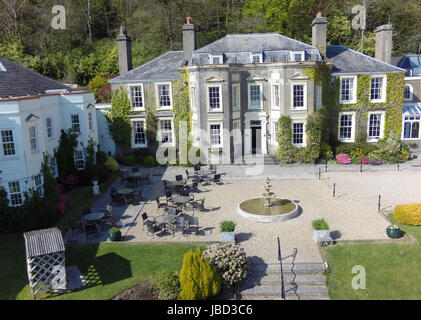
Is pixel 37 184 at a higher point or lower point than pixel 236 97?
lower

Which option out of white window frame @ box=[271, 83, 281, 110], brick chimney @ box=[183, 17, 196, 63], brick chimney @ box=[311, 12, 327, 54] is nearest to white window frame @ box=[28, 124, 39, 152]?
brick chimney @ box=[183, 17, 196, 63]

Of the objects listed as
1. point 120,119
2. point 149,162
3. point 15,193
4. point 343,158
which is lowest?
point 149,162

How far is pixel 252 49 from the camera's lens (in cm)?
3334

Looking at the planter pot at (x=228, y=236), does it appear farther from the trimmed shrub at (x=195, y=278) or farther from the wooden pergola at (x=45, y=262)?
the wooden pergola at (x=45, y=262)

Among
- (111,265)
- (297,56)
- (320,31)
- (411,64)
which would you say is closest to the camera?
(111,265)

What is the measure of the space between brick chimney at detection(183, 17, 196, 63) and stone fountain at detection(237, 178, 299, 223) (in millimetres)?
16992

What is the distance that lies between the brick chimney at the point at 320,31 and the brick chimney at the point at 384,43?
572 cm

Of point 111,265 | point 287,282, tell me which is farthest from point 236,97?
point 287,282

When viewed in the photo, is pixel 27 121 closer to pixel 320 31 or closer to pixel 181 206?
pixel 181 206

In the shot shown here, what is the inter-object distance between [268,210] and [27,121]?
13958 mm

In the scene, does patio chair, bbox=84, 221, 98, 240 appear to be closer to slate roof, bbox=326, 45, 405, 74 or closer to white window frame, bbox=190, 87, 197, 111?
white window frame, bbox=190, 87, 197, 111

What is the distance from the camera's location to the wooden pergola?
13930mm

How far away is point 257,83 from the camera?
32.9m

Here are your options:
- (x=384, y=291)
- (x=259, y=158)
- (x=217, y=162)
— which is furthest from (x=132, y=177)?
(x=384, y=291)
